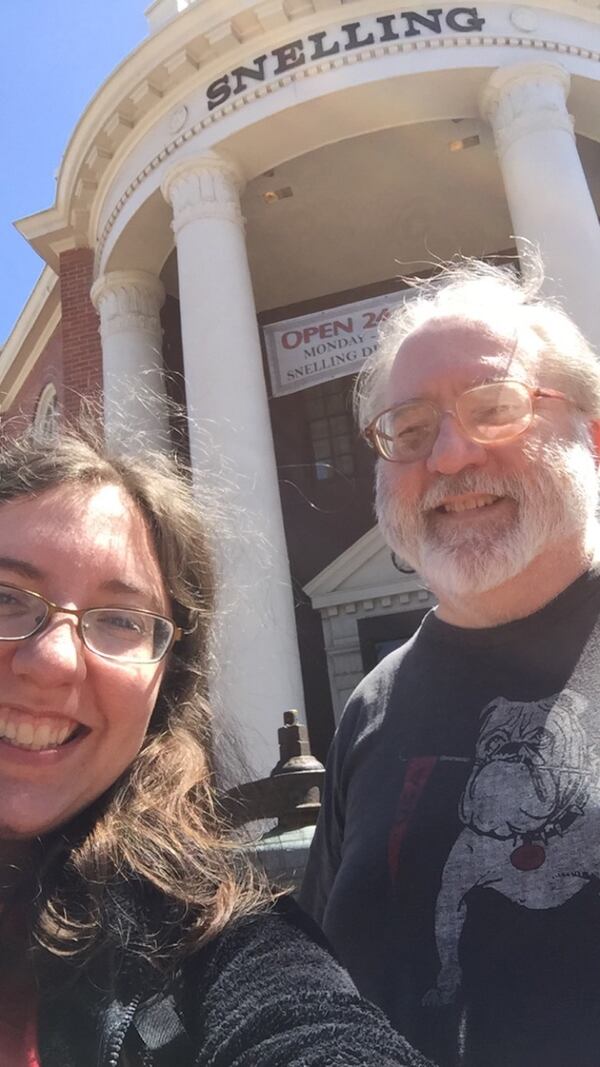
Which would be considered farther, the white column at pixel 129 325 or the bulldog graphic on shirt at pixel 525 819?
the white column at pixel 129 325

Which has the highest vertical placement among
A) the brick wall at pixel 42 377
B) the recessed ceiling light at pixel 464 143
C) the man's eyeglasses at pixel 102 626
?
the brick wall at pixel 42 377

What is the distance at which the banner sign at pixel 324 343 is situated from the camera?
910cm

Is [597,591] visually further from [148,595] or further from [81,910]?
[81,910]

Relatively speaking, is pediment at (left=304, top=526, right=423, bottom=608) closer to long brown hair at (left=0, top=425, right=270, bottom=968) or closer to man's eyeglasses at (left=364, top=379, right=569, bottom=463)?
man's eyeglasses at (left=364, top=379, right=569, bottom=463)

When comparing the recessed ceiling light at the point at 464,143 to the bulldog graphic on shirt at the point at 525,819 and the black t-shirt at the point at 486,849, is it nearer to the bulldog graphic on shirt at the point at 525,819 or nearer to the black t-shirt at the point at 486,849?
the black t-shirt at the point at 486,849

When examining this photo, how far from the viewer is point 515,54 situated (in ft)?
29.3

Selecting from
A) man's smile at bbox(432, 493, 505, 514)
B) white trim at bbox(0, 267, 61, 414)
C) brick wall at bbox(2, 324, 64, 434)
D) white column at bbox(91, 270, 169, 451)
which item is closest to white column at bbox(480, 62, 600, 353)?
white column at bbox(91, 270, 169, 451)

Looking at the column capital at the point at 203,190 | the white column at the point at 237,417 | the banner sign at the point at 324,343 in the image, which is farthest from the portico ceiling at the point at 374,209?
the banner sign at the point at 324,343

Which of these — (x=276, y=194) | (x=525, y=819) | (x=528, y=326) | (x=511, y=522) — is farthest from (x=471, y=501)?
(x=276, y=194)

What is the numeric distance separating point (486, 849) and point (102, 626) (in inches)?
32.0

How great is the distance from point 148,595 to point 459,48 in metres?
9.45

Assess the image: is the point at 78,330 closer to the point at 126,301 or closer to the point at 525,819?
the point at 126,301

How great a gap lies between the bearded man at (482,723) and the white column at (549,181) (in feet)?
20.3

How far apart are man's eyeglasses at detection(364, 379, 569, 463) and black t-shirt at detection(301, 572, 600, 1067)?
394 millimetres
